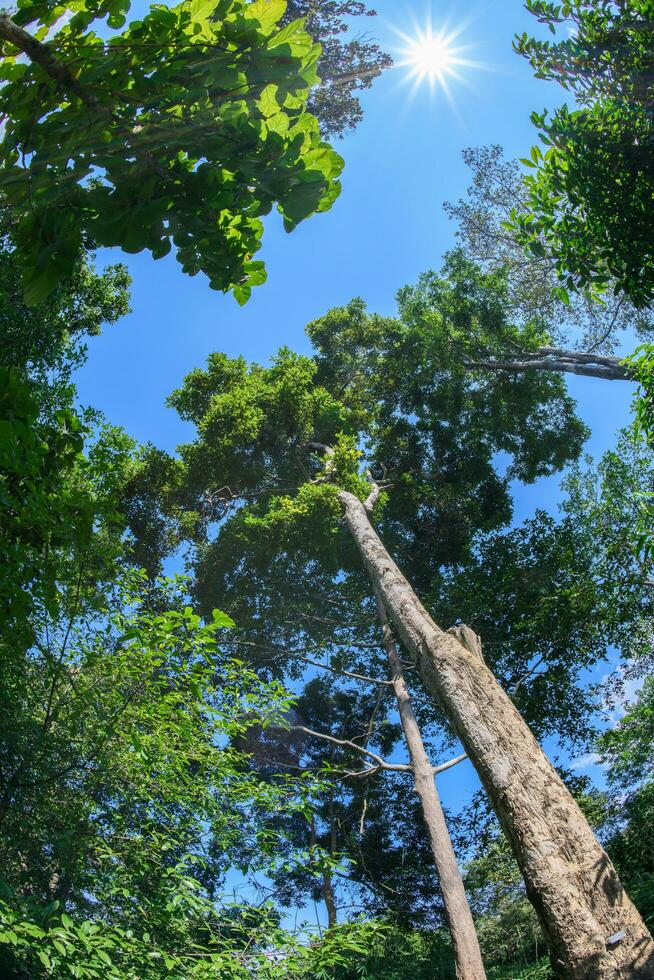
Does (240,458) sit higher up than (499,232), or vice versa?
(499,232)

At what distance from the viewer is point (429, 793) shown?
8484 mm

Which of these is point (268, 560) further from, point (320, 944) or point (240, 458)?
point (320, 944)

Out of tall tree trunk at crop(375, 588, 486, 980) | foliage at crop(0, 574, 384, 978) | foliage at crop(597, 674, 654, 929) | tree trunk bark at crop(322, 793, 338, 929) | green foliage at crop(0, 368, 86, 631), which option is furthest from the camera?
tree trunk bark at crop(322, 793, 338, 929)

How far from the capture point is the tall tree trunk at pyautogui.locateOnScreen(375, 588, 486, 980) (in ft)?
22.8

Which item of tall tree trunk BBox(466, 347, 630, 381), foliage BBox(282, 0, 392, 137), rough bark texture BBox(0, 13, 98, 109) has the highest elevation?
foliage BBox(282, 0, 392, 137)

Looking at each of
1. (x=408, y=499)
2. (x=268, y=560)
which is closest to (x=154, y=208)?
(x=268, y=560)

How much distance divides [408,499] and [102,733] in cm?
1018

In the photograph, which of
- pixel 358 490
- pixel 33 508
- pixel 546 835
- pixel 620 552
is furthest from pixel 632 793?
pixel 33 508

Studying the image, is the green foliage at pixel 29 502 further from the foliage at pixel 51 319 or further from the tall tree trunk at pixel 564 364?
the tall tree trunk at pixel 564 364

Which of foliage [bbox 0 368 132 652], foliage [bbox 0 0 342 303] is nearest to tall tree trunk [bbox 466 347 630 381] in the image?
foliage [bbox 0 368 132 652]

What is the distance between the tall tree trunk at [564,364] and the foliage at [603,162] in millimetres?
4570

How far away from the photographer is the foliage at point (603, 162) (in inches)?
204

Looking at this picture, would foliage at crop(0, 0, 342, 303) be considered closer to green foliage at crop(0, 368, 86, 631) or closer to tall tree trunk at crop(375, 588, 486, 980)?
green foliage at crop(0, 368, 86, 631)

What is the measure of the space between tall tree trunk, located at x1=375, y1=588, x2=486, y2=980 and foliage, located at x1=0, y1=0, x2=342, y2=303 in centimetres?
789
